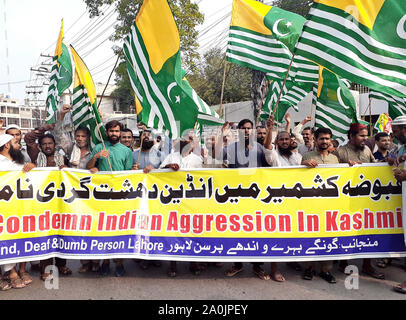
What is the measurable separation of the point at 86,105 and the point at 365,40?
3557 millimetres

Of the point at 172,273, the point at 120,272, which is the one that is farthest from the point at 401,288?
the point at 120,272

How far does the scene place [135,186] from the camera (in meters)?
3.98

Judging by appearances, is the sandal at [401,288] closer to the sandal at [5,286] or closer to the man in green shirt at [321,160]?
the man in green shirt at [321,160]

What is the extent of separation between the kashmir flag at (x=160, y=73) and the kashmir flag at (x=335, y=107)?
2.46 meters

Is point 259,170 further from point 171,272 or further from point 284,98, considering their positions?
point 284,98

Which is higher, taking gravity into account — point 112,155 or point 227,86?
point 227,86

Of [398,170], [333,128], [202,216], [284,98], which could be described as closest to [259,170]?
[202,216]

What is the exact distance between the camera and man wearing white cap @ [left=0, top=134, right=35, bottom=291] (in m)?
3.77

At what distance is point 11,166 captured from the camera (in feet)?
12.7

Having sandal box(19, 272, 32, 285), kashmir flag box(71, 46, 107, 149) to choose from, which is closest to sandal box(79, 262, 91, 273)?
sandal box(19, 272, 32, 285)

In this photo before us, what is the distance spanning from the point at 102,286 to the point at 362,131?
3809mm

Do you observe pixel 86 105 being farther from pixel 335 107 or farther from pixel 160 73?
pixel 335 107

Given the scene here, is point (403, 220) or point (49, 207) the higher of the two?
point (49, 207)

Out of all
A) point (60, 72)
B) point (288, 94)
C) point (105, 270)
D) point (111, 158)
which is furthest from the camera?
point (288, 94)
